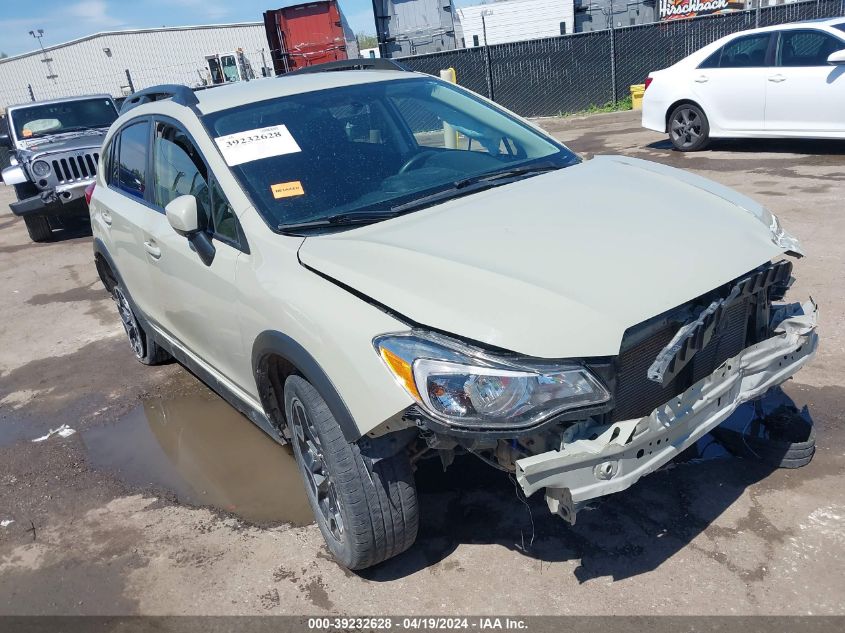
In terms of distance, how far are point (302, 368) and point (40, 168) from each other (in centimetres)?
928

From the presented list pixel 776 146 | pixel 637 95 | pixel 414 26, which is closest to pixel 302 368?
pixel 776 146

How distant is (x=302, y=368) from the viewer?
2.72 meters

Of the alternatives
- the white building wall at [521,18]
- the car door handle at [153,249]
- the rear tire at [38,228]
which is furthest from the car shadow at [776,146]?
the white building wall at [521,18]

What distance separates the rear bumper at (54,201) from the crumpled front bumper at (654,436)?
9.79 m

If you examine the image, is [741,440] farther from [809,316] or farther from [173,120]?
[173,120]

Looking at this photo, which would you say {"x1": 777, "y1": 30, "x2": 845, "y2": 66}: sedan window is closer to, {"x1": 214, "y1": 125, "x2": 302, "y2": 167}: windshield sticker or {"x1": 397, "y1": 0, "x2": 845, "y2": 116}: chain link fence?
{"x1": 397, "y1": 0, "x2": 845, "y2": 116}: chain link fence

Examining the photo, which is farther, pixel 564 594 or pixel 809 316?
pixel 809 316

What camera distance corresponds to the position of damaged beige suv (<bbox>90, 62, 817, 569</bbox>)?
2.35m

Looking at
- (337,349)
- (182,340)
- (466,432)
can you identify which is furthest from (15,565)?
(466,432)

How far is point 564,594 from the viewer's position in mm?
2781

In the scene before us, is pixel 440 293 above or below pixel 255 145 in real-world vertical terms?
below

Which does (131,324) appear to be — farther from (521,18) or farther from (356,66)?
(521,18)

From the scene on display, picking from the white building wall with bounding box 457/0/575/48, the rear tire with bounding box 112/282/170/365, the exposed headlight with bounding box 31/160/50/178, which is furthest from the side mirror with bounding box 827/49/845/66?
the white building wall with bounding box 457/0/575/48

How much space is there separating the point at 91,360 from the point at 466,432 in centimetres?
454
